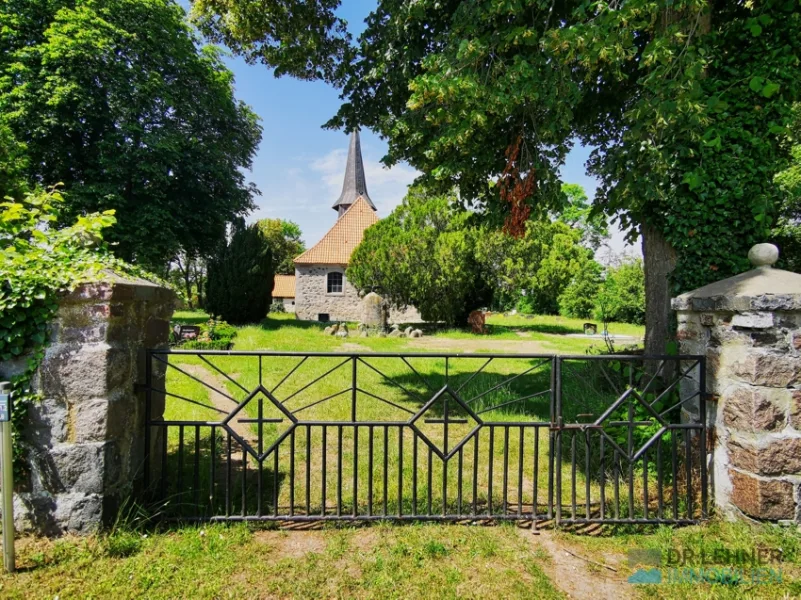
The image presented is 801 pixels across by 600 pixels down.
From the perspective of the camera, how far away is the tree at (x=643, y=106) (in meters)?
3.11

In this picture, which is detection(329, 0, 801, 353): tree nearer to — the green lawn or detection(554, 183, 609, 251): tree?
the green lawn

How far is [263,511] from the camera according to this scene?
2875mm

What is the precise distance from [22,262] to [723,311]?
161 inches

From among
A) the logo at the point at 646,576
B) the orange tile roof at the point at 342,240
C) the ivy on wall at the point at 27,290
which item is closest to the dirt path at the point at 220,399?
the ivy on wall at the point at 27,290

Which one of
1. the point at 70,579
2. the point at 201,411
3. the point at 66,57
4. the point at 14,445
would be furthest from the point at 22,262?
the point at 66,57

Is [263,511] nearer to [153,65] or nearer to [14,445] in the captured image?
[14,445]

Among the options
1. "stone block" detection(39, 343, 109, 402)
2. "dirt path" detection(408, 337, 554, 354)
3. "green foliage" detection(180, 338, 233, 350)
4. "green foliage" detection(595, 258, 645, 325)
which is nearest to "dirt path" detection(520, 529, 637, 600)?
"stone block" detection(39, 343, 109, 402)

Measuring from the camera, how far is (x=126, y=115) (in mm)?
13539

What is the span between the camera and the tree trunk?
3871 mm

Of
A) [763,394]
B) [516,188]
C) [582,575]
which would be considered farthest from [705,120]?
[582,575]

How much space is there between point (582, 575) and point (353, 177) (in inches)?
1157

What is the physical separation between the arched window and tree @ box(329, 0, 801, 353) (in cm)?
1669

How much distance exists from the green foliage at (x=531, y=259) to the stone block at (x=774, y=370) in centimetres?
1165

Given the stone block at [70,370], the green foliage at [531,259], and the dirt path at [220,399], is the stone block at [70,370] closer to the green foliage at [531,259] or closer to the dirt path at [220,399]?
the dirt path at [220,399]
